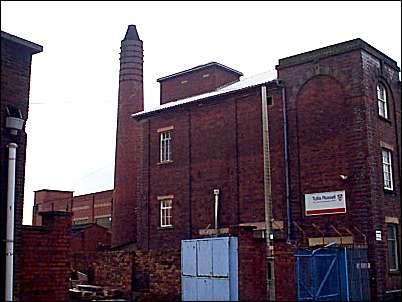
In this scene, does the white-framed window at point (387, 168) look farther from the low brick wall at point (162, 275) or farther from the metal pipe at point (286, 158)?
the low brick wall at point (162, 275)

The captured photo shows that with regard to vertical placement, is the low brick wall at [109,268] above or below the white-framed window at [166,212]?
below

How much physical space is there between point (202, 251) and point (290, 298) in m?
3.14

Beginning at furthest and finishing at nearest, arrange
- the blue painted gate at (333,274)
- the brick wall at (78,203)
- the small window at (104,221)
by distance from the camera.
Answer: the brick wall at (78,203) < the small window at (104,221) < the blue painted gate at (333,274)

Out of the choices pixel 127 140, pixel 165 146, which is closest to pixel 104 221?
pixel 127 140

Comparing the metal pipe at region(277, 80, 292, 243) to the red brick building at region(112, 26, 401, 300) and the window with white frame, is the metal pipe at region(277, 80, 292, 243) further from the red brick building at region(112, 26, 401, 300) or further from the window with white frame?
the window with white frame

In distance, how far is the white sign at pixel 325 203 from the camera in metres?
23.1

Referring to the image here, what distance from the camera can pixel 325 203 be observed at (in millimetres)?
23641

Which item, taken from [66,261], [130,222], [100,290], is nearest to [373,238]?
[100,290]

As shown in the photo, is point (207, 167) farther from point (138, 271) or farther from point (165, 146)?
point (138, 271)

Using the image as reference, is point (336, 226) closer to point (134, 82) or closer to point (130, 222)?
point (130, 222)

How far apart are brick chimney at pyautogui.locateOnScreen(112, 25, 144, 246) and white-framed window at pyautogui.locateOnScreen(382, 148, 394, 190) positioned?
49.0ft

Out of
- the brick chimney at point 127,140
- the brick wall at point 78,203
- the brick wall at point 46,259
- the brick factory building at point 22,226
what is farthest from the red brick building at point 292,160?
the brick wall at point 78,203

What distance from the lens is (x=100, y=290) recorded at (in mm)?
22781

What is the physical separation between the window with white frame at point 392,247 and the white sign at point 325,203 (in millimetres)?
2433
